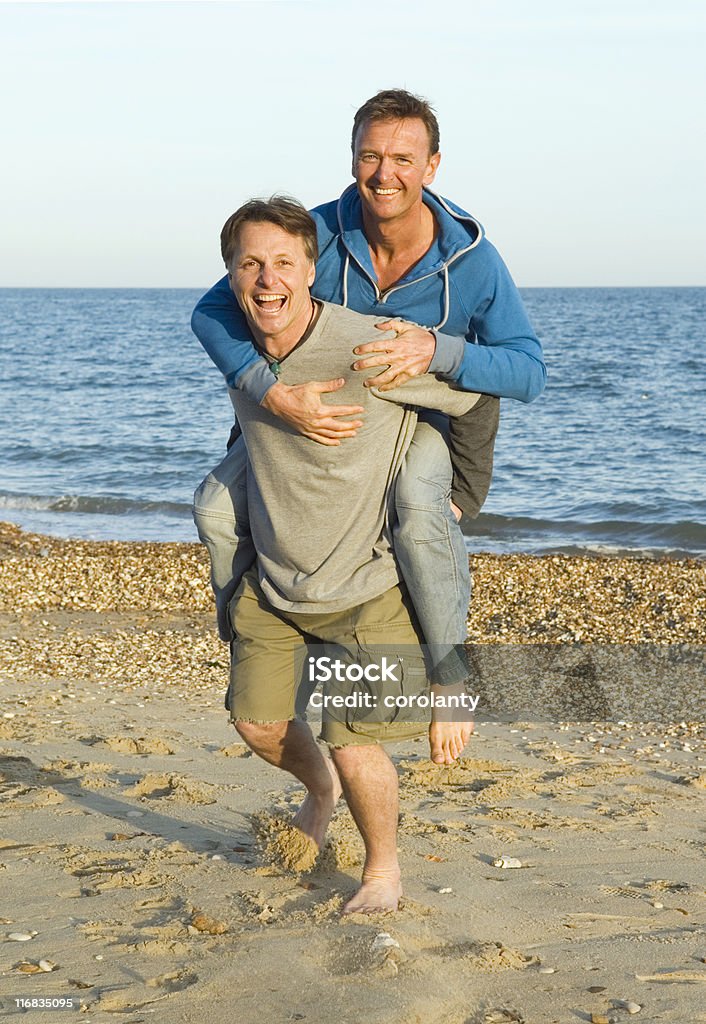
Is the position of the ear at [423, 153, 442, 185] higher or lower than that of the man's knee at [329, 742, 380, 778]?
higher

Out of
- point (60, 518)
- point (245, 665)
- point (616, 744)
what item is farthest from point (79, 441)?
point (245, 665)

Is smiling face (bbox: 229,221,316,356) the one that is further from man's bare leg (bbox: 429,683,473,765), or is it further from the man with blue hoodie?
man's bare leg (bbox: 429,683,473,765)

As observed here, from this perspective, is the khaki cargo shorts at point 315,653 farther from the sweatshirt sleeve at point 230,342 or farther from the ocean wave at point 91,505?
the ocean wave at point 91,505

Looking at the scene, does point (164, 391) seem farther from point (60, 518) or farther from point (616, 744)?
point (616, 744)

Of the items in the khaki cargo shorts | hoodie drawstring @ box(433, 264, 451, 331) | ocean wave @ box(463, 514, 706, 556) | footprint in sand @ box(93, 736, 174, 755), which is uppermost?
hoodie drawstring @ box(433, 264, 451, 331)

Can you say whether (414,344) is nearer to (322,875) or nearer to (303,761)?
(303,761)

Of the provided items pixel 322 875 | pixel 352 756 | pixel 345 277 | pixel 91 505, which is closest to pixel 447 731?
pixel 352 756

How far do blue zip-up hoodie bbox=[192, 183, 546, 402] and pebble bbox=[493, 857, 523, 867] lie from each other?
1.73 metres

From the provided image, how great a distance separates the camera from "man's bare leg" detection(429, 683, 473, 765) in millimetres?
3824

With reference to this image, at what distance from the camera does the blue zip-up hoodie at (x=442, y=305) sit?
362cm

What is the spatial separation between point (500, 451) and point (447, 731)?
1837 cm

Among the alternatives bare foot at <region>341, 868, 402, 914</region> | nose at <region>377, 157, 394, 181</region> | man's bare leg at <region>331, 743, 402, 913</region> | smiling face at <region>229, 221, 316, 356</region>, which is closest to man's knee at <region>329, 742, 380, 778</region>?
man's bare leg at <region>331, 743, 402, 913</region>

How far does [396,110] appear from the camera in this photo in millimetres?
3736

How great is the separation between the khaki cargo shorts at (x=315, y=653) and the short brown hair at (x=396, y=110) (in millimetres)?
1497
